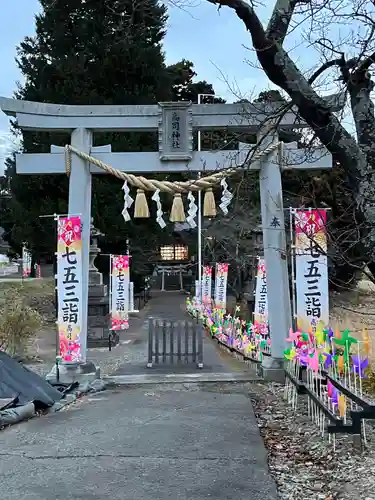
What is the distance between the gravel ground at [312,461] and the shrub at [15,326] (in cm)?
714

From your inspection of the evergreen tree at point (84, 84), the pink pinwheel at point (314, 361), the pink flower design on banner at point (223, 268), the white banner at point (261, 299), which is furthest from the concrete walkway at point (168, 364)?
the evergreen tree at point (84, 84)

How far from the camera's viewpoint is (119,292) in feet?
62.1

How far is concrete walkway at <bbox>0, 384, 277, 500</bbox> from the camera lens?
4.12 metres

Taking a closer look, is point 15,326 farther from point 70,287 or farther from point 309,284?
point 309,284

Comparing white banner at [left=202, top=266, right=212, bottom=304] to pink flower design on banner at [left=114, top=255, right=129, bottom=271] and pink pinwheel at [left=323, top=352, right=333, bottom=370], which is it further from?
pink pinwheel at [left=323, top=352, right=333, bottom=370]

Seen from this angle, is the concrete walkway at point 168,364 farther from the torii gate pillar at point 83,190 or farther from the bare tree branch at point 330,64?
the bare tree branch at point 330,64

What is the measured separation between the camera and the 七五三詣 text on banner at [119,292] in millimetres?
18812

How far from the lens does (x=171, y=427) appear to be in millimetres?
6027

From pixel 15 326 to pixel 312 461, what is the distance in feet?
28.8

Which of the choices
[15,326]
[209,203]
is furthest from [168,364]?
[209,203]

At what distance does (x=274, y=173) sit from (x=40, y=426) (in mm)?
5067

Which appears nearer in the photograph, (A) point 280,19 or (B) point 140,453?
(A) point 280,19

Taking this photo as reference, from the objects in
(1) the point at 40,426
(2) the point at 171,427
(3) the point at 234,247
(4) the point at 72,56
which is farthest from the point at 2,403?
(3) the point at 234,247

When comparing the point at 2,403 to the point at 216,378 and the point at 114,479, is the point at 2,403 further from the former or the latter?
the point at 216,378
